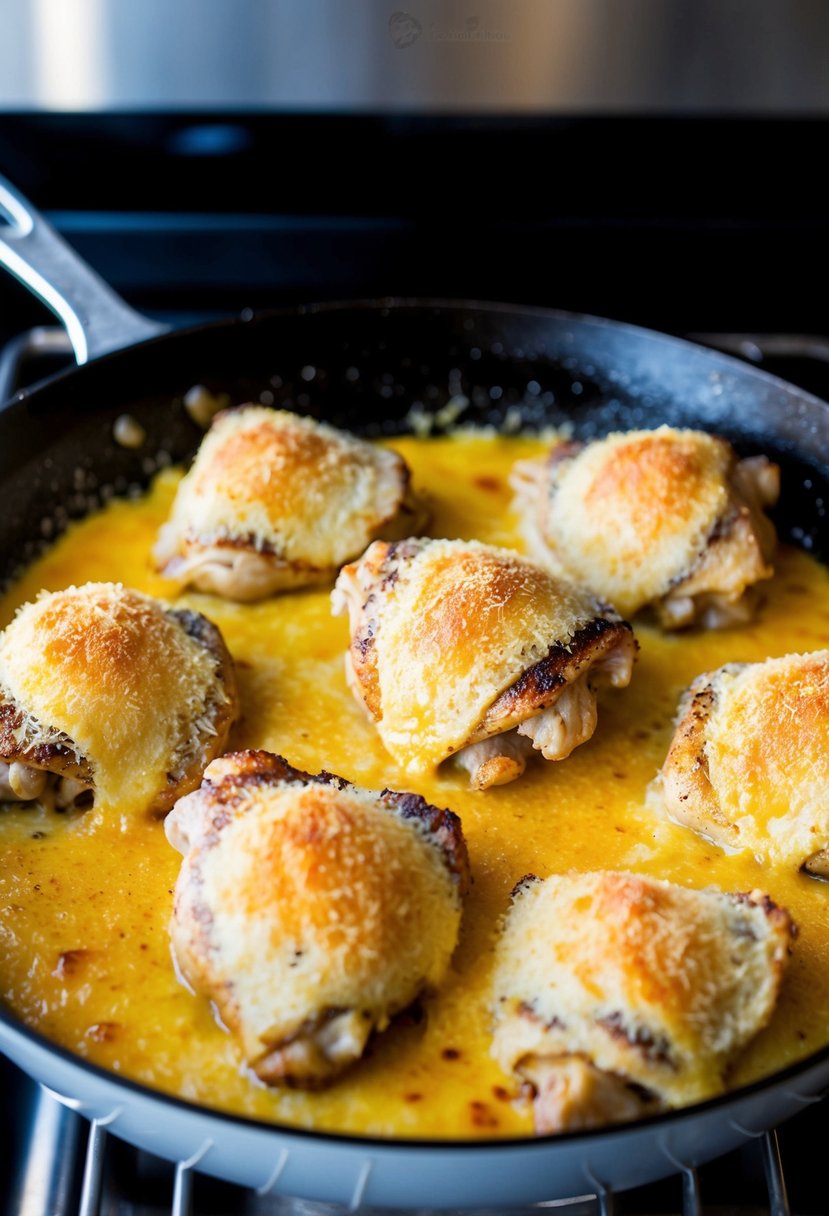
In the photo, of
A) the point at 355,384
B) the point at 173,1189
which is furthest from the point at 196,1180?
the point at 355,384

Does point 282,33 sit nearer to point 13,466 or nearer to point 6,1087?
point 13,466

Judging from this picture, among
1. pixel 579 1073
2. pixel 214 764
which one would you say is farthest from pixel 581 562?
pixel 579 1073

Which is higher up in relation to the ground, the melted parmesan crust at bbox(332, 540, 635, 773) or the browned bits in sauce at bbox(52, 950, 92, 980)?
the melted parmesan crust at bbox(332, 540, 635, 773)

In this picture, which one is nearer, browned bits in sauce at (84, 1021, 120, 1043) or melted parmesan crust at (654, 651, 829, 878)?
browned bits in sauce at (84, 1021, 120, 1043)

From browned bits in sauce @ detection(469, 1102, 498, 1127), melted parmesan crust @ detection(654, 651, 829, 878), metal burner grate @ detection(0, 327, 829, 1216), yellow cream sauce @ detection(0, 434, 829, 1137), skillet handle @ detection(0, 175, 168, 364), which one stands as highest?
skillet handle @ detection(0, 175, 168, 364)

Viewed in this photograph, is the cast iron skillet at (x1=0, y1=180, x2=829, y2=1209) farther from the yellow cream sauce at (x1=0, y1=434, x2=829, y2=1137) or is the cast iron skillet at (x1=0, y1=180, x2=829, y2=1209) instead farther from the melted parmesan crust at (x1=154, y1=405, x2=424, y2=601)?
the melted parmesan crust at (x1=154, y1=405, x2=424, y2=601)

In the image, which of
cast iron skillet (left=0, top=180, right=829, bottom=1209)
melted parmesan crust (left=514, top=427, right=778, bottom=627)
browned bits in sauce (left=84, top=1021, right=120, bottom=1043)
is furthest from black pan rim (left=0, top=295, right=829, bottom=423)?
browned bits in sauce (left=84, top=1021, right=120, bottom=1043)
